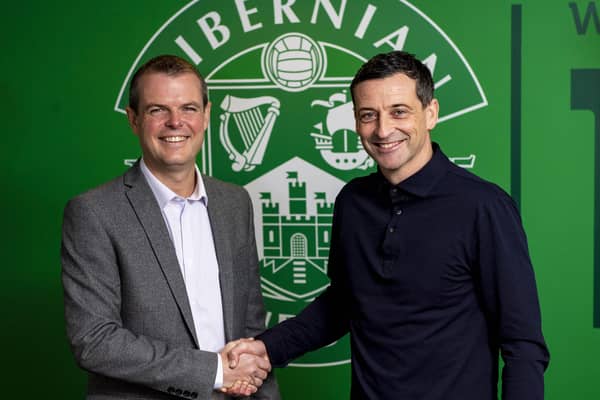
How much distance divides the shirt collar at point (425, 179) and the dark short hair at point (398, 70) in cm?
16

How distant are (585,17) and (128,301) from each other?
1.92 m

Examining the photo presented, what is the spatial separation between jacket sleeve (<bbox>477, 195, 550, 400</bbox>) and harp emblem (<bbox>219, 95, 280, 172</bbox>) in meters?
1.39

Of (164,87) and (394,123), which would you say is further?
(164,87)

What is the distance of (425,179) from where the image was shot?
1737 mm

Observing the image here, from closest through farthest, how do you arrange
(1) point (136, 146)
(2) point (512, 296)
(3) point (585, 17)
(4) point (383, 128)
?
(2) point (512, 296) → (4) point (383, 128) → (3) point (585, 17) → (1) point (136, 146)

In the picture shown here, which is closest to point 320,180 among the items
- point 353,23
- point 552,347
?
point 353,23

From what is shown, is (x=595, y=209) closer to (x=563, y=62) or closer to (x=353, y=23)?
(x=563, y=62)

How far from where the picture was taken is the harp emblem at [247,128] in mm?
2885

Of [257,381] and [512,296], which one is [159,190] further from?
[512,296]

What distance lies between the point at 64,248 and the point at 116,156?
4.11 feet

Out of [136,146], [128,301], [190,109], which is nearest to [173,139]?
[190,109]

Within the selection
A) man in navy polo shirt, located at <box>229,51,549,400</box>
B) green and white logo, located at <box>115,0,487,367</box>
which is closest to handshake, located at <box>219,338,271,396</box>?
man in navy polo shirt, located at <box>229,51,549,400</box>

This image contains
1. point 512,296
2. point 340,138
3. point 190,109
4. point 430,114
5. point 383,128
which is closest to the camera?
point 512,296

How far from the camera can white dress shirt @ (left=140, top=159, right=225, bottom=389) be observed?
6.18 ft
